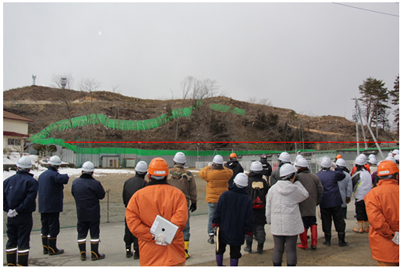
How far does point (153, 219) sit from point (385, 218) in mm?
2910

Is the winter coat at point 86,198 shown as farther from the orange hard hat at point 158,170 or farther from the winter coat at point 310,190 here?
the winter coat at point 310,190

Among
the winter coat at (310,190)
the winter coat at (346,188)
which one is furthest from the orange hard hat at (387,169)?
the winter coat at (346,188)

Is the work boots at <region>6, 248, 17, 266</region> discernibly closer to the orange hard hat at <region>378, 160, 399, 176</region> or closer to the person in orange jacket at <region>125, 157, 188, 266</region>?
the person in orange jacket at <region>125, 157, 188, 266</region>

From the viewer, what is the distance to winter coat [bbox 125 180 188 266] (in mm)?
3217

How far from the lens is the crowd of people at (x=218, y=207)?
328 cm

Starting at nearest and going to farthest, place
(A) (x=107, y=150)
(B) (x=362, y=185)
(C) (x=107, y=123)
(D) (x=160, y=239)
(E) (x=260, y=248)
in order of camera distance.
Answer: (D) (x=160, y=239)
(E) (x=260, y=248)
(B) (x=362, y=185)
(A) (x=107, y=150)
(C) (x=107, y=123)

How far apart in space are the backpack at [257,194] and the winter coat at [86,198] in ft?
10.3

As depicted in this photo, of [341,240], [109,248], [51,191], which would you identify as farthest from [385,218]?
[51,191]

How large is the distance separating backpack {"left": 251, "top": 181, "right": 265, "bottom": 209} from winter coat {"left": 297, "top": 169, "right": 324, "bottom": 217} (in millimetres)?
836

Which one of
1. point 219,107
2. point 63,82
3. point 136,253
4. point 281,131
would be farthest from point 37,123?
point 136,253

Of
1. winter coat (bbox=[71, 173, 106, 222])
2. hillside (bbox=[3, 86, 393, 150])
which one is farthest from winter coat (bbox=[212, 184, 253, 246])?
hillside (bbox=[3, 86, 393, 150])

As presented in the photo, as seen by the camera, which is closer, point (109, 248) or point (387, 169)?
point (387, 169)

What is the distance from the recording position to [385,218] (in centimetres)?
373

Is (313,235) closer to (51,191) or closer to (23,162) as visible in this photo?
(51,191)
